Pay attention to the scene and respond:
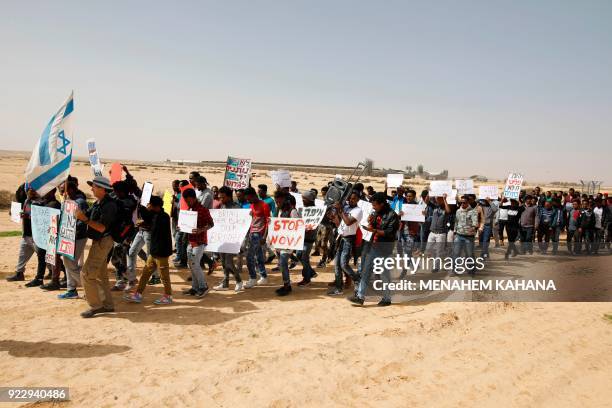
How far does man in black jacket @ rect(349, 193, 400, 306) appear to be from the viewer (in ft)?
25.6

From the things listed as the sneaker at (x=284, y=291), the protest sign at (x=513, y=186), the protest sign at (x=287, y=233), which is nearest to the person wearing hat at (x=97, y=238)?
the protest sign at (x=287, y=233)

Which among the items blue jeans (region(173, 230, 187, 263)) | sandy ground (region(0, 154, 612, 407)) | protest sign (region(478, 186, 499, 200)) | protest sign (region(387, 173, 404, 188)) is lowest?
sandy ground (region(0, 154, 612, 407))

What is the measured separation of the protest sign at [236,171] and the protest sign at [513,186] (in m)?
10.3

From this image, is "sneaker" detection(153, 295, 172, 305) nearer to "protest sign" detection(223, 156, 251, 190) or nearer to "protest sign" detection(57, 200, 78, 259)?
"protest sign" detection(57, 200, 78, 259)

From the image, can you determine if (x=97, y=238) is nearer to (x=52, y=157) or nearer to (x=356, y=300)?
(x=52, y=157)

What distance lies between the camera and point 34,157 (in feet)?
23.3

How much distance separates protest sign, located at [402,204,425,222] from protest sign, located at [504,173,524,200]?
640cm

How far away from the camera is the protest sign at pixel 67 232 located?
716 centimetres

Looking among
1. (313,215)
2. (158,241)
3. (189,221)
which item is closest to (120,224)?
(158,241)

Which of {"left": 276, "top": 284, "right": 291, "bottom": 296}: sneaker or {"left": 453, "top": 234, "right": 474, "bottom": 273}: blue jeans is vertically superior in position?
{"left": 453, "top": 234, "right": 474, "bottom": 273}: blue jeans

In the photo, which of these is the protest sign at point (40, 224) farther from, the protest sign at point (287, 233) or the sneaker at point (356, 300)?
the sneaker at point (356, 300)

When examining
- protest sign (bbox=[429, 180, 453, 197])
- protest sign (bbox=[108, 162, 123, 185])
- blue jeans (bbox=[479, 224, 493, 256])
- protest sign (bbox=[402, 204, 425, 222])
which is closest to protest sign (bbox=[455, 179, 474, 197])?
blue jeans (bbox=[479, 224, 493, 256])

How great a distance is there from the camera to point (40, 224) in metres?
8.30

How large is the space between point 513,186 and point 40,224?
15.7m
